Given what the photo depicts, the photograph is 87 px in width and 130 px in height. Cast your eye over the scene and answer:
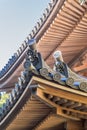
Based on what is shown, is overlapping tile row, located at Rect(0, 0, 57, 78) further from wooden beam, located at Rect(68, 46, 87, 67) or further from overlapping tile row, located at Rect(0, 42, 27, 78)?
wooden beam, located at Rect(68, 46, 87, 67)

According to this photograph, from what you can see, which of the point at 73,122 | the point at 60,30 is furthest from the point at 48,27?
the point at 73,122

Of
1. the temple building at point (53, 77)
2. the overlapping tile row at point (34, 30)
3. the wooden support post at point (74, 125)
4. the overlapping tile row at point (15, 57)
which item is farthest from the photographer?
the overlapping tile row at point (15, 57)

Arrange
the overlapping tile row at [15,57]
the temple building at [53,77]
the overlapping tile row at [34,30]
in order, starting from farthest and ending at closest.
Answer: the overlapping tile row at [15,57] < the overlapping tile row at [34,30] < the temple building at [53,77]

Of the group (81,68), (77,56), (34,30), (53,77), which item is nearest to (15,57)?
(34,30)

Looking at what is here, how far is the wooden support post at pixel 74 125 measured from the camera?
6.82m

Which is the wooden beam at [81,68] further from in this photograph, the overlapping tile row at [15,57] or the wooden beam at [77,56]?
the overlapping tile row at [15,57]

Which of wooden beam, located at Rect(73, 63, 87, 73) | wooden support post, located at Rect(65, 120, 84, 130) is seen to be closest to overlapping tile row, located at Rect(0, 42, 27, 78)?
wooden beam, located at Rect(73, 63, 87, 73)

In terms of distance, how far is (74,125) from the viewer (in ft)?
22.7

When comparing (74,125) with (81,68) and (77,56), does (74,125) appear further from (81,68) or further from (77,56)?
(77,56)

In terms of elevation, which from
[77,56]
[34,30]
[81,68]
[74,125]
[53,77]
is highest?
[34,30]

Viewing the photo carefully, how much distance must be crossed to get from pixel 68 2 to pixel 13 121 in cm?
268

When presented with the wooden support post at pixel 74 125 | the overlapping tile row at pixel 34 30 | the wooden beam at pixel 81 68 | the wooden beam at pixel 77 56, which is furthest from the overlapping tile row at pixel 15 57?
the wooden support post at pixel 74 125

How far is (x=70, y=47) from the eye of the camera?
28.2ft

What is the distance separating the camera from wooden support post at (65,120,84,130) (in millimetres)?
6820
